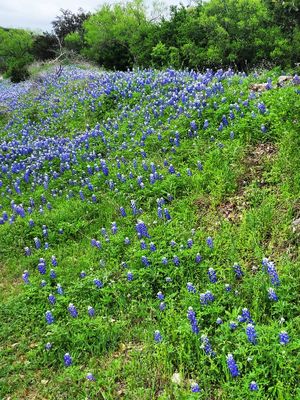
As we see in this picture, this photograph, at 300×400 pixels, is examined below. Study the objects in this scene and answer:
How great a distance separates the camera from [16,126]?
12.4m

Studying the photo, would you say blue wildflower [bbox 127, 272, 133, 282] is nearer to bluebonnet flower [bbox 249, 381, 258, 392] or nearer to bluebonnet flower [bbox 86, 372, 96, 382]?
bluebonnet flower [bbox 86, 372, 96, 382]

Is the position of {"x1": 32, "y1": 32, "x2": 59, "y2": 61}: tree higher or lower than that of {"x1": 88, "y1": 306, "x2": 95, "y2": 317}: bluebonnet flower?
higher

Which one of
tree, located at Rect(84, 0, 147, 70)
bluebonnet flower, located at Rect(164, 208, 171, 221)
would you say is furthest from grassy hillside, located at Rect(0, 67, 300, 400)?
tree, located at Rect(84, 0, 147, 70)

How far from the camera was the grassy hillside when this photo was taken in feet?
11.8

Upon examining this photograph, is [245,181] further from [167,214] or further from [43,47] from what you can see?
[43,47]

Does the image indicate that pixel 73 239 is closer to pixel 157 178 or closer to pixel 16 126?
pixel 157 178

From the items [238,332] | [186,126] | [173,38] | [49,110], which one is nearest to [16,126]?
[49,110]

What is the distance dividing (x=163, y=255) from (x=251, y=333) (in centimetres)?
165

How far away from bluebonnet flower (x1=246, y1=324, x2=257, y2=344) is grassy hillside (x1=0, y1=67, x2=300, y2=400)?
0.04 feet

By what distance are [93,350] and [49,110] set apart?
31.9ft

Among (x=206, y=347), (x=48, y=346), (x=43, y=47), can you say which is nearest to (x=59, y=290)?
(x=48, y=346)

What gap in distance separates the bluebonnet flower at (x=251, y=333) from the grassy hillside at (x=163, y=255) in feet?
0.04

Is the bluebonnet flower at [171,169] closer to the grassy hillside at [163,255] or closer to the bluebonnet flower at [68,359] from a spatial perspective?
the grassy hillside at [163,255]

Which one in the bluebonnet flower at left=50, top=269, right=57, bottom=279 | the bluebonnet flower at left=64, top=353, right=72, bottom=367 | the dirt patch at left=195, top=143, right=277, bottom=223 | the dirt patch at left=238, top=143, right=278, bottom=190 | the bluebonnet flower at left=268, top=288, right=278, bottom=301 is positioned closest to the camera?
the bluebonnet flower at left=268, top=288, right=278, bottom=301
